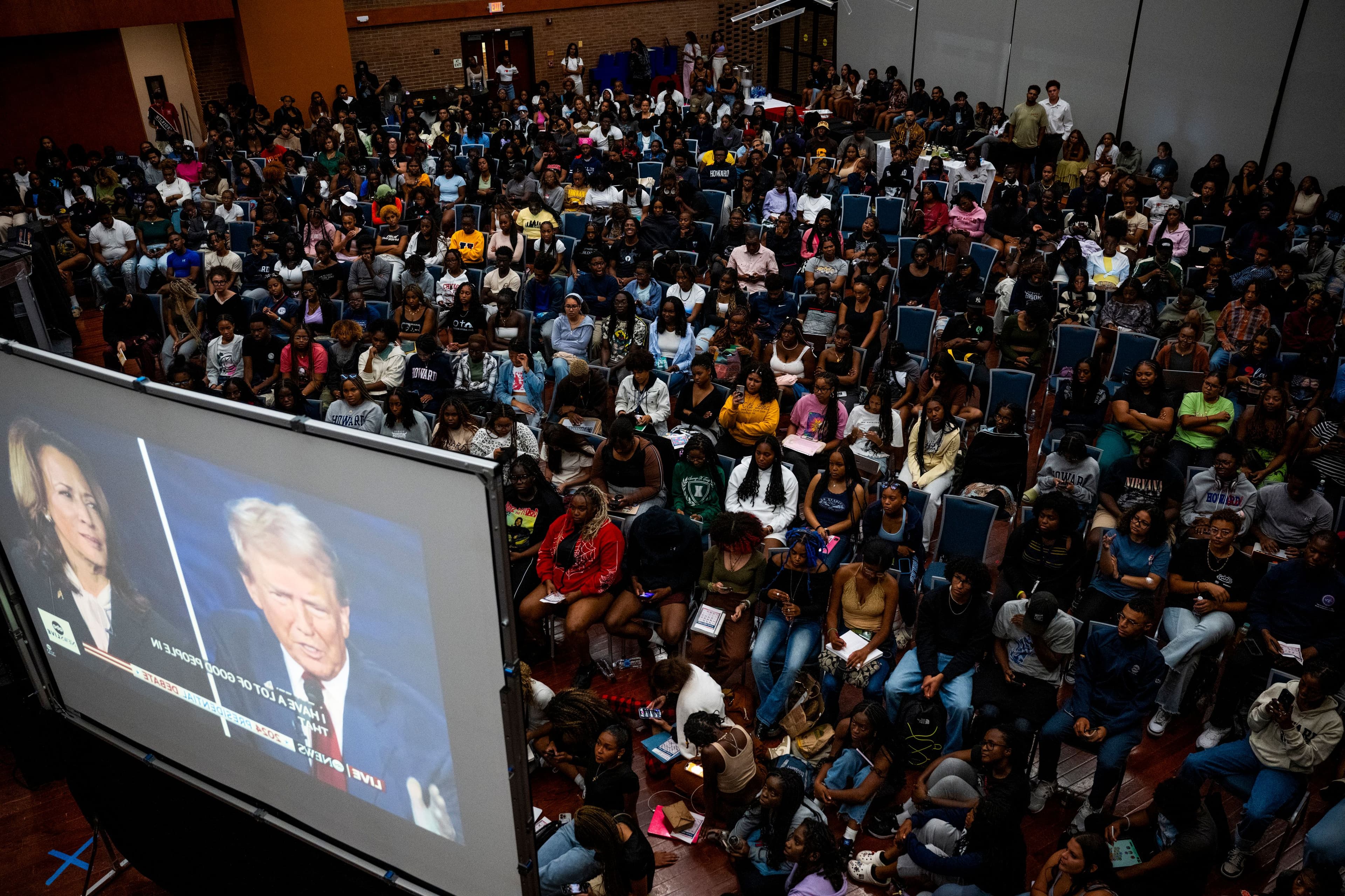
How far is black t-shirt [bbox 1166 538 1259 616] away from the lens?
5641mm

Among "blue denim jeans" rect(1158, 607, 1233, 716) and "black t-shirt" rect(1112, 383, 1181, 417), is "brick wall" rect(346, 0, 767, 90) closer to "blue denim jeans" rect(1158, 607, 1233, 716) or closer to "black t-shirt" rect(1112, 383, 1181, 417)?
"black t-shirt" rect(1112, 383, 1181, 417)

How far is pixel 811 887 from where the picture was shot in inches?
176

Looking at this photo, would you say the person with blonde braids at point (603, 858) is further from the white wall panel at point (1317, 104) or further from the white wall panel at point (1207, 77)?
the white wall panel at point (1207, 77)

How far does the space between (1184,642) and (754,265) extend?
565cm

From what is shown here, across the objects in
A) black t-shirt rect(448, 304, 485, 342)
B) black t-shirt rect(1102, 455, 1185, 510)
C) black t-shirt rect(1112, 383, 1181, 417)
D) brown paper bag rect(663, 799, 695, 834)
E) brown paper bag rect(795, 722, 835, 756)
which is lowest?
brown paper bag rect(663, 799, 695, 834)

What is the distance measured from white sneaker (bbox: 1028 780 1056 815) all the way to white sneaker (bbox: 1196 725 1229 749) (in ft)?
3.21

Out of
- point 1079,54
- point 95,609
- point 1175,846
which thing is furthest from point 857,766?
point 1079,54

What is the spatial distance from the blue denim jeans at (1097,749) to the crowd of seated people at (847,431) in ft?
0.05

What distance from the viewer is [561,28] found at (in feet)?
70.8

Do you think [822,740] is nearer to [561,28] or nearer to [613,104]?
[613,104]

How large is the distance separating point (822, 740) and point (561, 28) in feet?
64.7

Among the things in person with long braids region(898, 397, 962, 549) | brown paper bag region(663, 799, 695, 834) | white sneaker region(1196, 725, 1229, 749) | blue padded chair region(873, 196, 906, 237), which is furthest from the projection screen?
blue padded chair region(873, 196, 906, 237)

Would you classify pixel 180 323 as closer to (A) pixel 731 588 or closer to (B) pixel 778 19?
(A) pixel 731 588

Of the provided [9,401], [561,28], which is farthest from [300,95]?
[9,401]
